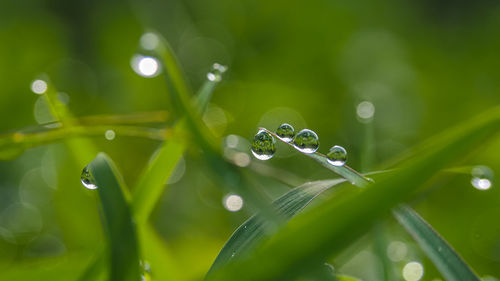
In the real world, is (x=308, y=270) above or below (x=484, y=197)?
below

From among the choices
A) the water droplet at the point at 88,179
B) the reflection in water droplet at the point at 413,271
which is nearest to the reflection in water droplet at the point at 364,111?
the reflection in water droplet at the point at 413,271

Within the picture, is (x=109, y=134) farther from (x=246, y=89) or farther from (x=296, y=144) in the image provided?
(x=246, y=89)

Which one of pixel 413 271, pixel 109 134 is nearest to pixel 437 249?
pixel 413 271

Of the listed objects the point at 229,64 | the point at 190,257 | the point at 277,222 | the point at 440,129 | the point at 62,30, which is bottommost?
the point at 277,222

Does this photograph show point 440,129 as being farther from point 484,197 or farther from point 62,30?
point 62,30

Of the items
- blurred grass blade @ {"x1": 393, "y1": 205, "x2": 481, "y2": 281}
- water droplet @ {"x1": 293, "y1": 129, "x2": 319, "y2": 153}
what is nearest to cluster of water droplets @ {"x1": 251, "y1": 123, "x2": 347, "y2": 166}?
water droplet @ {"x1": 293, "y1": 129, "x2": 319, "y2": 153}

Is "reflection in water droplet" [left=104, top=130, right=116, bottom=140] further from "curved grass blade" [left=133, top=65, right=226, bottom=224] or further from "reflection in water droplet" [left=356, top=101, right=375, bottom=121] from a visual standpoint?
"reflection in water droplet" [left=356, top=101, right=375, bottom=121]

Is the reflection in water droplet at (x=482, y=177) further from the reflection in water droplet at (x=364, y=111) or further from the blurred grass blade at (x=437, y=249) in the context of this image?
the reflection in water droplet at (x=364, y=111)

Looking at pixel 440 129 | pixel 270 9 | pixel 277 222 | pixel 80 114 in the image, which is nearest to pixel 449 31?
pixel 440 129
